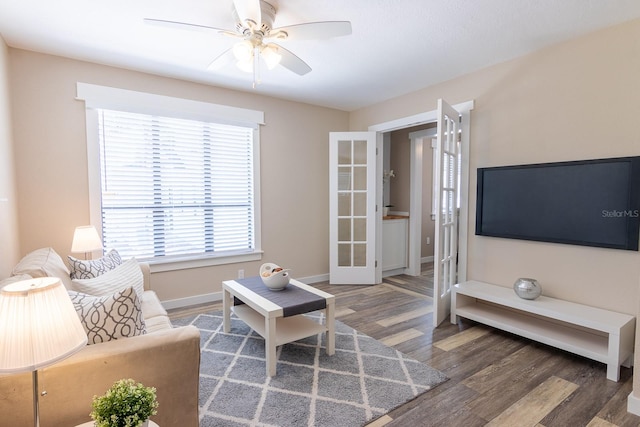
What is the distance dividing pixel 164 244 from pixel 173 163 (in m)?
0.87

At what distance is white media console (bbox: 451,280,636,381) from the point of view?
2.15 metres

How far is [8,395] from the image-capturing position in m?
1.12

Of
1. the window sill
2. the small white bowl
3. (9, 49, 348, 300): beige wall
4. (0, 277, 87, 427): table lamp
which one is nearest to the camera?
(0, 277, 87, 427): table lamp

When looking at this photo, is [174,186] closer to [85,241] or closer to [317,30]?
[85,241]

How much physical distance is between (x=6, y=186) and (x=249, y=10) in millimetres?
2249

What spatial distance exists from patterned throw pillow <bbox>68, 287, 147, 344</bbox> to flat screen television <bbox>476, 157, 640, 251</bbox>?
2956 mm

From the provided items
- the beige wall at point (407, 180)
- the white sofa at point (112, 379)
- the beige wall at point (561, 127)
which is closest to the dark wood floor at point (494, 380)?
the beige wall at point (561, 127)

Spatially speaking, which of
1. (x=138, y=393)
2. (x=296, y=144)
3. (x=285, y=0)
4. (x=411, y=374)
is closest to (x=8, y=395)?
(x=138, y=393)

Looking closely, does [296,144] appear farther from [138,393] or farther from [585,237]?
[138,393]

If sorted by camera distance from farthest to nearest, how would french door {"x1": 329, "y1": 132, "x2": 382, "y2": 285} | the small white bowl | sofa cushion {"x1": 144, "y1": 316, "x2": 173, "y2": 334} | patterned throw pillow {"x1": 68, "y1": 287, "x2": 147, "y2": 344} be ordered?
french door {"x1": 329, "y1": 132, "x2": 382, "y2": 285} < the small white bowl < sofa cushion {"x1": 144, "y1": 316, "x2": 173, "y2": 334} < patterned throw pillow {"x1": 68, "y1": 287, "x2": 147, "y2": 344}

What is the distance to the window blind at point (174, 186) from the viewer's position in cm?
319

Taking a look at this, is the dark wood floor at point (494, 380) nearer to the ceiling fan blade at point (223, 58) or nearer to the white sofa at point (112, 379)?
the white sofa at point (112, 379)

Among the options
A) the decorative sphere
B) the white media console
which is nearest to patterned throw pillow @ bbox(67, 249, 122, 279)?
the white media console

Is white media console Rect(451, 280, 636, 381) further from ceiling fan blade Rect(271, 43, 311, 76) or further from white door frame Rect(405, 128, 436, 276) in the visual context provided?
ceiling fan blade Rect(271, 43, 311, 76)
